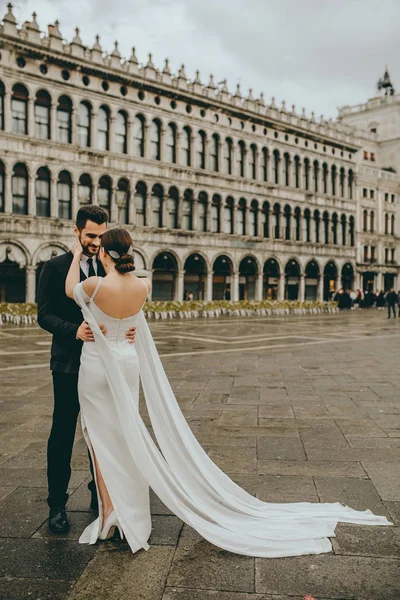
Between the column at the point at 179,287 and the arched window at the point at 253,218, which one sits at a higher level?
the arched window at the point at 253,218

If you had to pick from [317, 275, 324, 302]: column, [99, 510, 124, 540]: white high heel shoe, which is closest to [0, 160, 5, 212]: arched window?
[317, 275, 324, 302]: column

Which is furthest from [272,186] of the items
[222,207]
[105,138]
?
[105,138]

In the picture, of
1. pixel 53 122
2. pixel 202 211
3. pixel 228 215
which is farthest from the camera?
pixel 228 215

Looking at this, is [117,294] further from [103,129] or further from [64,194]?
[103,129]

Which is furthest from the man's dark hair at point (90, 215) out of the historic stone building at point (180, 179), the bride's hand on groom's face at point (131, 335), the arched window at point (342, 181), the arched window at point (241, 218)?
the arched window at point (342, 181)

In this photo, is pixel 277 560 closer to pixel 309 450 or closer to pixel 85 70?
pixel 309 450

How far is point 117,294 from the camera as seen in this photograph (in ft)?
11.6

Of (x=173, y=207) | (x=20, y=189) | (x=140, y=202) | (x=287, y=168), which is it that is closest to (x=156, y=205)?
(x=140, y=202)

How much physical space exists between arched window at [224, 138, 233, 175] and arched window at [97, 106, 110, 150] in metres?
11.2

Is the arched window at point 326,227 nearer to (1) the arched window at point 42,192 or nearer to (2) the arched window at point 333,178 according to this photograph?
(2) the arched window at point 333,178

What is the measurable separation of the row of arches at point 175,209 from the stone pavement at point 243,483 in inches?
982

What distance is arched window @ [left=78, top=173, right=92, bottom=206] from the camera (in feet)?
118

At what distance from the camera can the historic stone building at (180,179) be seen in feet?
109

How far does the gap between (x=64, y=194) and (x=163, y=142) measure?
9.22 metres
